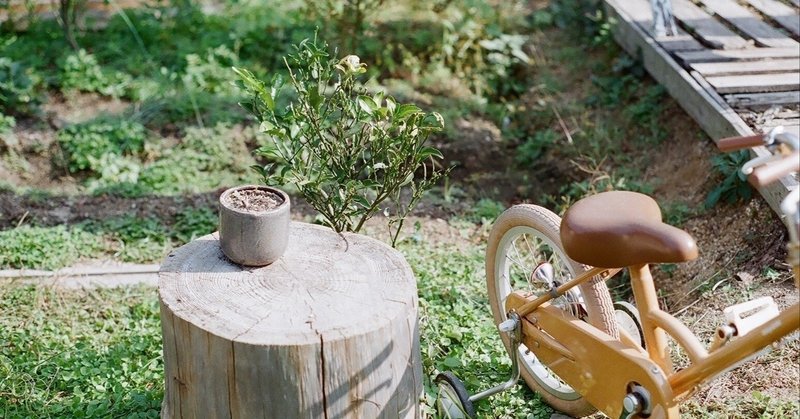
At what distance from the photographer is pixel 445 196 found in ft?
18.3

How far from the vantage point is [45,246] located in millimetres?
4781

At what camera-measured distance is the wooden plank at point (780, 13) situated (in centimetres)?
604

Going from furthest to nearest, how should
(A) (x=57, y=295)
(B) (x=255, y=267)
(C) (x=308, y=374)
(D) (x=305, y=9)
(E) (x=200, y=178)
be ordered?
1. (D) (x=305, y=9)
2. (E) (x=200, y=178)
3. (A) (x=57, y=295)
4. (B) (x=255, y=267)
5. (C) (x=308, y=374)

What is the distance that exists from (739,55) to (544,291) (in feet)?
9.56

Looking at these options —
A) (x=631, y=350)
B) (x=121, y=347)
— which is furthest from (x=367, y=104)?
(x=121, y=347)

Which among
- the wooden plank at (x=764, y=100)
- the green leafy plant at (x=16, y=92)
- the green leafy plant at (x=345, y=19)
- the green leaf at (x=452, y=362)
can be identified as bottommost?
the green leaf at (x=452, y=362)

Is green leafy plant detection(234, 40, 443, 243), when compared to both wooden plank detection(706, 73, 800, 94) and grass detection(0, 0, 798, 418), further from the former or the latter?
wooden plank detection(706, 73, 800, 94)

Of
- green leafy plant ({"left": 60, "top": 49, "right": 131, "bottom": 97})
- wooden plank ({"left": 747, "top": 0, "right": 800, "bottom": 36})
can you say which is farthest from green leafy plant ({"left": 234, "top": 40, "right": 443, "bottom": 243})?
wooden plank ({"left": 747, "top": 0, "right": 800, "bottom": 36})

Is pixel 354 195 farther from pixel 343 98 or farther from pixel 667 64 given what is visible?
pixel 667 64

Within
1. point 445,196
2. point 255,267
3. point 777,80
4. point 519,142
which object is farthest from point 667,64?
point 255,267

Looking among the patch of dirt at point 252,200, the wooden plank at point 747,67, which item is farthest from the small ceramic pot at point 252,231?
the wooden plank at point 747,67

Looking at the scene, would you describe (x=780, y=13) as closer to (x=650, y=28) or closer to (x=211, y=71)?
(x=650, y=28)

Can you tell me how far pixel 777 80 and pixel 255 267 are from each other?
351 centimetres

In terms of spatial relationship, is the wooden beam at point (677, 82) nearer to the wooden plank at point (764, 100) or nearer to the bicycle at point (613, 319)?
the wooden plank at point (764, 100)
